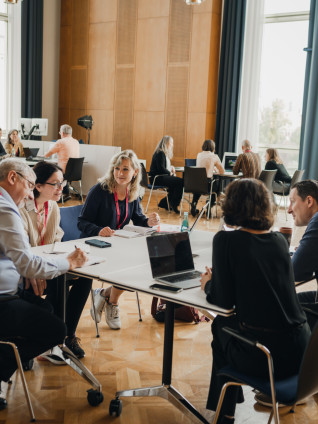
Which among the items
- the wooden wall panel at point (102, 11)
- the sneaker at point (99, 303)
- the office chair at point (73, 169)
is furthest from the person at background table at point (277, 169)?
the sneaker at point (99, 303)

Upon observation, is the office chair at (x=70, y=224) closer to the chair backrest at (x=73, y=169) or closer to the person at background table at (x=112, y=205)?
the person at background table at (x=112, y=205)

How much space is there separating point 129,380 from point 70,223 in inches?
47.9

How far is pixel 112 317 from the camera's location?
3.62 metres

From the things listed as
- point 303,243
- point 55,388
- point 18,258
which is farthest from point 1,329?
point 303,243

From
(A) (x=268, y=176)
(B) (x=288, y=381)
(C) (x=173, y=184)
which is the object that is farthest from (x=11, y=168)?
(C) (x=173, y=184)

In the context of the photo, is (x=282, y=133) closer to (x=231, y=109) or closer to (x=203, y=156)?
(x=231, y=109)

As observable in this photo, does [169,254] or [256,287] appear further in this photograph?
[169,254]

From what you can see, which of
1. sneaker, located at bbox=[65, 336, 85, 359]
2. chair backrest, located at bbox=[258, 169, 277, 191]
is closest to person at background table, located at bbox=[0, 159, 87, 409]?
sneaker, located at bbox=[65, 336, 85, 359]

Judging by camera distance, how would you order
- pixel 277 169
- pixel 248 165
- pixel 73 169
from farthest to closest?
pixel 73 169
pixel 277 169
pixel 248 165

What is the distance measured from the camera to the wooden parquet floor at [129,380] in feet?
8.20

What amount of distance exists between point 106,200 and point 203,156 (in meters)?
4.82

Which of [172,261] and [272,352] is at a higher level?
[172,261]

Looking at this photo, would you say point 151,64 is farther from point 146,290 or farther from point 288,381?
point 288,381

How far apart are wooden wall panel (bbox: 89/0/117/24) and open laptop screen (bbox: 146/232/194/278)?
9.89m
